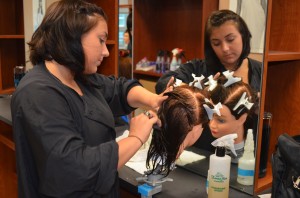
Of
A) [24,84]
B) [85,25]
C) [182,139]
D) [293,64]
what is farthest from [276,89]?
[24,84]

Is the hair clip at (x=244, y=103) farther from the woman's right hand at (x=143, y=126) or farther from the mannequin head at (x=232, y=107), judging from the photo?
the woman's right hand at (x=143, y=126)

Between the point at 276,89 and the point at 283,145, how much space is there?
20.9 inches

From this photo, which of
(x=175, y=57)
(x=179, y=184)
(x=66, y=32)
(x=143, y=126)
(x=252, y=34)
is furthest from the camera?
(x=175, y=57)

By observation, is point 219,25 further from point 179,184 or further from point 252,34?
point 179,184

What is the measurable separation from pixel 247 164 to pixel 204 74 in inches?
16.8

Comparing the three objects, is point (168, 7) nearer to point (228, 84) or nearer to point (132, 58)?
point (132, 58)

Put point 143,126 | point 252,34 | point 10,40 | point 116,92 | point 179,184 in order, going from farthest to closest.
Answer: point 10,40 < point 116,92 < point 179,184 < point 252,34 < point 143,126

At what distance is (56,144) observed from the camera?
98 cm

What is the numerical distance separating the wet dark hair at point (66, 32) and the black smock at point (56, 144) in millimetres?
70

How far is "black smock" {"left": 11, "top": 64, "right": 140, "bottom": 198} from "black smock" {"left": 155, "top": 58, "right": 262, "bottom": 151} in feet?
1.74

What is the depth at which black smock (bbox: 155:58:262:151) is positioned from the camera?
50.6 inches

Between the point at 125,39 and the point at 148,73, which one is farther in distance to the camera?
the point at 125,39

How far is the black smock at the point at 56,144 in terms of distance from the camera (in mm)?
991

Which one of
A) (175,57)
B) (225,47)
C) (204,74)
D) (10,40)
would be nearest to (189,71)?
(204,74)
